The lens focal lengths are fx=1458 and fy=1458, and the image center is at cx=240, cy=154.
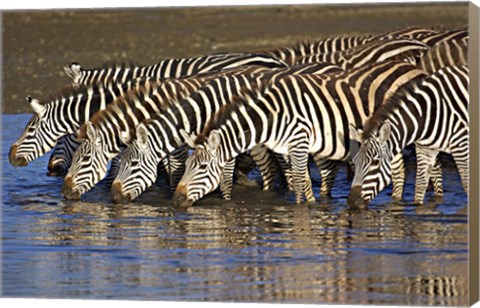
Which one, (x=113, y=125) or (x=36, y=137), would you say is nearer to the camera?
(x=113, y=125)

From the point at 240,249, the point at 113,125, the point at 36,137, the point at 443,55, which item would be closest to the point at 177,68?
the point at 113,125

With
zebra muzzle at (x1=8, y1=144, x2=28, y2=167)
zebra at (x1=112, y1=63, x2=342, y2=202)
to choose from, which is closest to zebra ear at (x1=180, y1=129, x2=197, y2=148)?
zebra at (x1=112, y1=63, x2=342, y2=202)

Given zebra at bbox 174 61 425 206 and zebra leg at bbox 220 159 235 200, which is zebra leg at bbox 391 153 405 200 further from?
zebra leg at bbox 220 159 235 200

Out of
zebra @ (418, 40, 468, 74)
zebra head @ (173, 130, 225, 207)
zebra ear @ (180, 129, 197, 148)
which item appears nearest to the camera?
zebra @ (418, 40, 468, 74)

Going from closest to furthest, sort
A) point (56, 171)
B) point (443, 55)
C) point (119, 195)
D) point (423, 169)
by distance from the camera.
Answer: point (423, 169), point (443, 55), point (119, 195), point (56, 171)

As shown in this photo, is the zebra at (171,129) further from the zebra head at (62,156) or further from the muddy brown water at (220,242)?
the zebra head at (62,156)

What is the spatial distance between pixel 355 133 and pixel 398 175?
606 mm

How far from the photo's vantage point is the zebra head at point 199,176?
13.9m

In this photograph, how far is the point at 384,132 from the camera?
13172 millimetres

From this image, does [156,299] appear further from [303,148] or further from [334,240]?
[303,148]

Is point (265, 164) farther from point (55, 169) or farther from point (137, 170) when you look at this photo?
point (55, 169)

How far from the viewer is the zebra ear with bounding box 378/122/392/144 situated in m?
13.1

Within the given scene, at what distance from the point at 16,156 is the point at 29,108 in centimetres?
174

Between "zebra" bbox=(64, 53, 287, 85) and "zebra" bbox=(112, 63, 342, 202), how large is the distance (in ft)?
3.28
